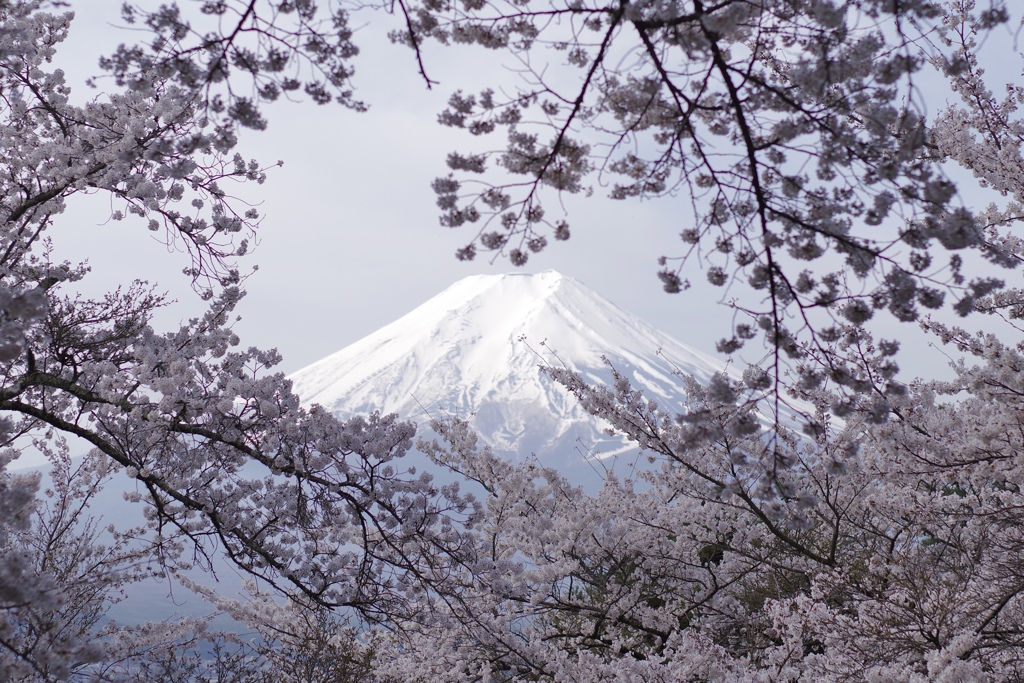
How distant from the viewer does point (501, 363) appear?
112 meters

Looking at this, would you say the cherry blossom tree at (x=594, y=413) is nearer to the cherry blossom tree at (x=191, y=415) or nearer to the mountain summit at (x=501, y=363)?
the cherry blossom tree at (x=191, y=415)

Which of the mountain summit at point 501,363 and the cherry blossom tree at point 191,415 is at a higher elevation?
the mountain summit at point 501,363

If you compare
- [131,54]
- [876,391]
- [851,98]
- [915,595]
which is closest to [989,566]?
[915,595]

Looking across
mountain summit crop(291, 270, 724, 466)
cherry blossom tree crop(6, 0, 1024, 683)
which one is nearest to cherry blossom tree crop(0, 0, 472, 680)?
cherry blossom tree crop(6, 0, 1024, 683)

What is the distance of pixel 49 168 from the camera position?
5398mm

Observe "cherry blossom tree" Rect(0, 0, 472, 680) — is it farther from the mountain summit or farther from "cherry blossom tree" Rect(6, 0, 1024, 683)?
the mountain summit

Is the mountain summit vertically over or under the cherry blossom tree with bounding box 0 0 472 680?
over

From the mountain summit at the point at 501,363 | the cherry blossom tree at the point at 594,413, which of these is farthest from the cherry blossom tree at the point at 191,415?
the mountain summit at the point at 501,363

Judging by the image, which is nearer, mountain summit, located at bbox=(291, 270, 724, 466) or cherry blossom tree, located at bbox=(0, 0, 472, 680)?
cherry blossom tree, located at bbox=(0, 0, 472, 680)

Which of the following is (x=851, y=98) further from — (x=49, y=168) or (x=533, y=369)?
(x=533, y=369)

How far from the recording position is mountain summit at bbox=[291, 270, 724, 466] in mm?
95625

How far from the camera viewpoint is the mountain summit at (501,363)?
95625 mm

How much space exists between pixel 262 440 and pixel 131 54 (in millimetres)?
Answer: 2479

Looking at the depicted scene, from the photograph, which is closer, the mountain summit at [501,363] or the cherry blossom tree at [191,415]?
the cherry blossom tree at [191,415]
